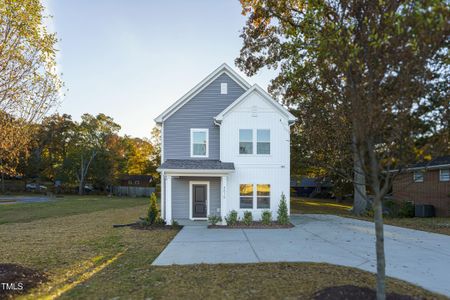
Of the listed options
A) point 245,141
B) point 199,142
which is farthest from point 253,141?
point 199,142

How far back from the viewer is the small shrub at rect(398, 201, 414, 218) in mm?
21359

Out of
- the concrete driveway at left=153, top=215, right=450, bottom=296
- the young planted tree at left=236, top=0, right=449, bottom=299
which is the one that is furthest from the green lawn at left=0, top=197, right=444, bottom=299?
the young planted tree at left=236, top=0, right=449, bottom=299

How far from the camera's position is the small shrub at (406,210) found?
21.4m

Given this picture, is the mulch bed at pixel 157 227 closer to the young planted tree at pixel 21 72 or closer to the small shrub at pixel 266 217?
the small shrub at pixel 266 217

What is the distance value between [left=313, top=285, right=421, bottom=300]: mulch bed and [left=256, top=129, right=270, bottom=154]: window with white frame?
1056 centimetres

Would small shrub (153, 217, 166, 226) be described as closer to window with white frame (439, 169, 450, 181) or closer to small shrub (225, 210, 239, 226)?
small shrub (225, 210, 239, 226)

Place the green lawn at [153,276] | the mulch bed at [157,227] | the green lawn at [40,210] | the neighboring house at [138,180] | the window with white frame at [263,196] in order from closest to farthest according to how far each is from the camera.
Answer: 1. the green lawn at [153,276]
2. the mulch bed at [157,227]
3. the window with white frame at [263,196]
4. the green lawn at [40,210]
5. the neighboring house at [138,180]

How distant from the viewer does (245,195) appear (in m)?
15.5

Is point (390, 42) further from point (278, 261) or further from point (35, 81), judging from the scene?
point (35, 81)

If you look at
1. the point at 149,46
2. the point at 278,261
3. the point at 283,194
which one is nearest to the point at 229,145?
the point at 283,194

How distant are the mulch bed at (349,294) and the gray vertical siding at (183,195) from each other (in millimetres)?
11089

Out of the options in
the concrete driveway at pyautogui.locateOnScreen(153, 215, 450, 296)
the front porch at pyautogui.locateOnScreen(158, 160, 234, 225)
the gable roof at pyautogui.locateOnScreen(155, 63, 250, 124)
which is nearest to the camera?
the concrete driveway at pyautogui.locateOnScreen(153, 215, 450, 296)

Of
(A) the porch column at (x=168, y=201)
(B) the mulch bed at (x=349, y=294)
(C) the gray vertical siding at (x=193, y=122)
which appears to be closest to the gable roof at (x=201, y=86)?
(C) the gray vertical siding at (x=193, y=122)

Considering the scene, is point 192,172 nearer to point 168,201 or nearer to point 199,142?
point 168,201
